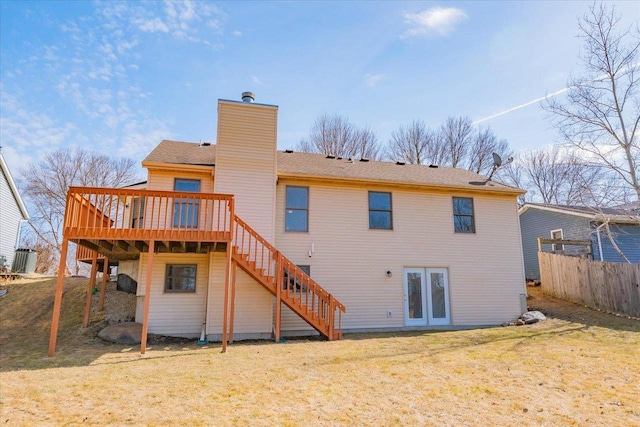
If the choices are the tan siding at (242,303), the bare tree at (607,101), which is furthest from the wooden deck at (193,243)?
the bare tree at (607,101)

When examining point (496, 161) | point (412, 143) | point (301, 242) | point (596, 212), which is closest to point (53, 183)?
point (301, 242)

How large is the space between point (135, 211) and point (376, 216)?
784 cm

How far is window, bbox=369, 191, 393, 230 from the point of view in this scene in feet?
40.4

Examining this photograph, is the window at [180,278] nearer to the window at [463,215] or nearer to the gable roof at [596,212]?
the window at [463,215]

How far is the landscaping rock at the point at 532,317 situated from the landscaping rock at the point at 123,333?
12030 mm

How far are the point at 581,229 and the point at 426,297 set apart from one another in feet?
31.9

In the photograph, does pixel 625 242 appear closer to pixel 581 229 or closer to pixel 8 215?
pixel 581 229

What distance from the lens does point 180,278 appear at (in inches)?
416

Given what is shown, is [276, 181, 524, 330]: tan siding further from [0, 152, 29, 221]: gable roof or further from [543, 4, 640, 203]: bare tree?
[0, 152, 29, 221]: gable roof

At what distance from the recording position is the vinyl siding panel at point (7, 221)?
1795cm

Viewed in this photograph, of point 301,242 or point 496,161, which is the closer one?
point 301,242

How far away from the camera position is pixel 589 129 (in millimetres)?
14734

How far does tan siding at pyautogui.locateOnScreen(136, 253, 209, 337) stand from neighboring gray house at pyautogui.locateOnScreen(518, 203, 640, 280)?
14626 millimetres

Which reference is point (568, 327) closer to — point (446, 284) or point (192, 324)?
point (446, 284)
